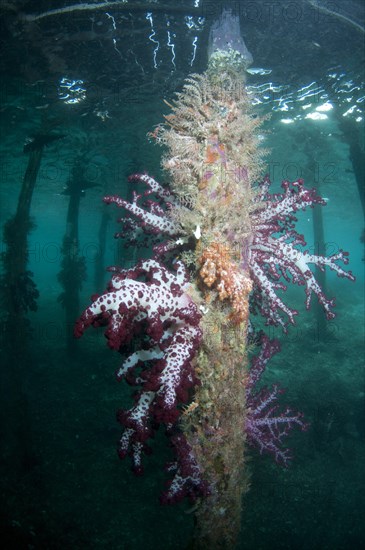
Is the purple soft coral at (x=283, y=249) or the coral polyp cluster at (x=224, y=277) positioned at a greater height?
the purple soft coral at (x=283, y=249)

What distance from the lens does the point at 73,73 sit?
10.5 m

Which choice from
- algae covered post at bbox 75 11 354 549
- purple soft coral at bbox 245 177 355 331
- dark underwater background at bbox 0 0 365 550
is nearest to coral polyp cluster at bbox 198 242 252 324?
algae covered post at bbox 75 11 354 549

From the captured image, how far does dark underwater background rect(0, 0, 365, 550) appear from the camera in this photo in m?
7.08

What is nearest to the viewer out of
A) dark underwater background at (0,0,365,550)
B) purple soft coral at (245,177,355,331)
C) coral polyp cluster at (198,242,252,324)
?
coral polyp cluster at (198,242,252,324)

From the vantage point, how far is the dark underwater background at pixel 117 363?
708 centimetres

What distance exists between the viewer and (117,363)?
1275 centimetres

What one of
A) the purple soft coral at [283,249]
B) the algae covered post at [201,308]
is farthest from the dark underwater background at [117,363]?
the purple soft coral at [283,249]

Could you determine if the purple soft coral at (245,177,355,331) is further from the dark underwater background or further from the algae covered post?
the dark underwater background

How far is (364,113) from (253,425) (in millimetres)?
15729

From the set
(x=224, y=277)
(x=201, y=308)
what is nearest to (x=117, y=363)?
(x=201, y=308)

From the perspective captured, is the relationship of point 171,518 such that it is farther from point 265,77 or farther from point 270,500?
point 265,77

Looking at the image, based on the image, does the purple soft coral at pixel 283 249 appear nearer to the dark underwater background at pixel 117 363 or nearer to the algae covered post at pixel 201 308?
the algae covered post at pixel 201 308

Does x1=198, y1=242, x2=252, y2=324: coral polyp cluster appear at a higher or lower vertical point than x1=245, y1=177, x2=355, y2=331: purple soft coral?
lower

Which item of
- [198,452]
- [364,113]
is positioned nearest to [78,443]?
[198,452]
